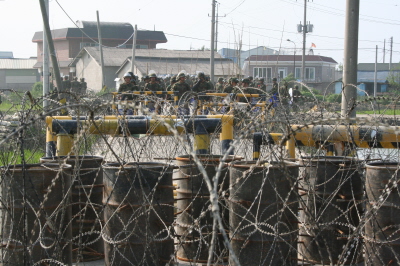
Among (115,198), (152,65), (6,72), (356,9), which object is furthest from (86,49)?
(115,198)

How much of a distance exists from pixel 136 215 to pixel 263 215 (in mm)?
985

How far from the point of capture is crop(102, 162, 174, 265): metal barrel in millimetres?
4938

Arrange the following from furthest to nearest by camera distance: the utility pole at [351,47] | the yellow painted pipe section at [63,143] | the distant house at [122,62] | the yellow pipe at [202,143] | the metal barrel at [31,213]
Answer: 1. the distant house at [122,62]
2. the utility pole at [351,47]
3. the yellow painted pipe section at [63,143]
4. the yellow pipe at [202,143]
5. the metal barrel at [31,213]

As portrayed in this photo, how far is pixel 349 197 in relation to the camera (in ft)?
18.5

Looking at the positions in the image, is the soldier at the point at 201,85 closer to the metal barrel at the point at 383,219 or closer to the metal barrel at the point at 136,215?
the metal barrel at the point at 136,215

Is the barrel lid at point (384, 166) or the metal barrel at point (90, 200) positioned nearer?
the barrel lid at point (384, 166)

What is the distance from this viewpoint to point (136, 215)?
498 centimetres

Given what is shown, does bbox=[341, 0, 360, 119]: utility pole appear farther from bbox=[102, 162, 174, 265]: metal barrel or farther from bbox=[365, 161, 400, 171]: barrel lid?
bbox=[102, 162, 174, 265]: metal barrel

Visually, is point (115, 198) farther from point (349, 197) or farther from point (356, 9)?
point (356, 9)

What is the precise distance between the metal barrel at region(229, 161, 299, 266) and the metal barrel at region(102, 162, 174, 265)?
55 centimetres

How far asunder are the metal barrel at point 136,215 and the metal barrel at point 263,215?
549 millimetres

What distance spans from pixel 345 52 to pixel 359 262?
4457 mm

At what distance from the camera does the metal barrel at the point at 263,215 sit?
4.83 m

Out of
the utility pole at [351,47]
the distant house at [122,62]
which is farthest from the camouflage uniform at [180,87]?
the distant house at [122,62]
